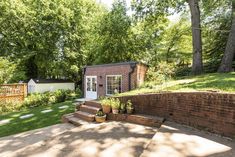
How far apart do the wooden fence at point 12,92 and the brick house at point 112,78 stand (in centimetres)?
505

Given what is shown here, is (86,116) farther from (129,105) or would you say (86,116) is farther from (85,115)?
(129,105)

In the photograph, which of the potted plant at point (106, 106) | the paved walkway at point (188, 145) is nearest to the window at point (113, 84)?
the potted plant at point (106, 106)

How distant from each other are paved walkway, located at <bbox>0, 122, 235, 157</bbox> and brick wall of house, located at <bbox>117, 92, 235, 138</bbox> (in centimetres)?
27

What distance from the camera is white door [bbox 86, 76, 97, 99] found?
16.7m

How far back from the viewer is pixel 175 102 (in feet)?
20.7

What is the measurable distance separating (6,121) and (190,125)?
900 centimetres

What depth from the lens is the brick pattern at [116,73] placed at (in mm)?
13234

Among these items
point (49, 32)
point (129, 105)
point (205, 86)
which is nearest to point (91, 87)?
point (129, 105)

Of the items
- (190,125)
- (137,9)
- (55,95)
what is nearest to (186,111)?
(190,125)

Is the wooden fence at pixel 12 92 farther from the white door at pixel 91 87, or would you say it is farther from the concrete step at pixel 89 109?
the concrete step at pixel 89 109

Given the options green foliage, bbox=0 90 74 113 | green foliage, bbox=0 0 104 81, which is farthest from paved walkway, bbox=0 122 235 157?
green foliage, bbox=0 0 104 81

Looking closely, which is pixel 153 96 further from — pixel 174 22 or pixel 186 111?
pixel 174 22

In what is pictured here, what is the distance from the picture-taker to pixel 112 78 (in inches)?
589

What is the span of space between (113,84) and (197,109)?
378 inches
